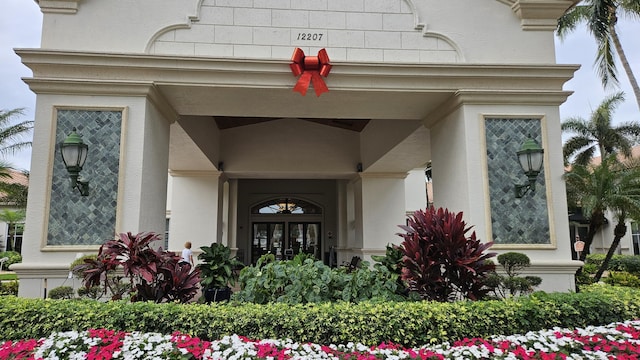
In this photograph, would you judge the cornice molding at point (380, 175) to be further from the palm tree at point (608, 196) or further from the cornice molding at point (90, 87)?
the cornice molding at point (90, 87)

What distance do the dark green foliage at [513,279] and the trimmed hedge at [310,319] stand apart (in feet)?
3.42

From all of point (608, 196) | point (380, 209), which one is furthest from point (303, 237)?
point (608, 196)

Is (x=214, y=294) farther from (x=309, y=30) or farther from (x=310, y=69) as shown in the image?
(x=309, y=30)

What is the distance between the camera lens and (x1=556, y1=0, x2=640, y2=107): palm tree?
49.4 feet

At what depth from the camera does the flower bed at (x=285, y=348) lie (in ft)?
10.5

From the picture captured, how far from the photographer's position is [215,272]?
246 inches

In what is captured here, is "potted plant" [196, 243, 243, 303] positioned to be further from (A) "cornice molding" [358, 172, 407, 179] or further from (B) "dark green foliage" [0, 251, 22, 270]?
(B) "dark green foliage" [0, 251, 22, 270]

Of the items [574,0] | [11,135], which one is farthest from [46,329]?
[11,135]

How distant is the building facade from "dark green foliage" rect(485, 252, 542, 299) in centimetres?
33

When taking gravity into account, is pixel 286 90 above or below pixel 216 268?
above

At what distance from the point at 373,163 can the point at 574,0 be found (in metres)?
5.70

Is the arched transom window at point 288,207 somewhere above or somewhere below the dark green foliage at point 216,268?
above

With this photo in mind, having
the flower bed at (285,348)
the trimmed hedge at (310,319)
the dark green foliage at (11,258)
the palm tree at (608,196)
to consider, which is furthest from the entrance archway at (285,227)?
the dark green foliage at (11,258)

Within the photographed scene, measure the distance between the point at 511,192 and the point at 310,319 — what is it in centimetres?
364
